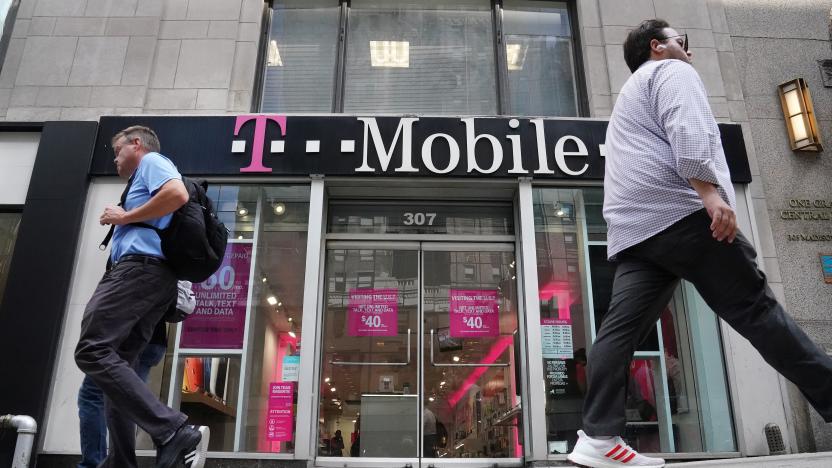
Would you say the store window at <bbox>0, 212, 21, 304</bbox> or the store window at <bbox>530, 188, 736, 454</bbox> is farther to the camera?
the store window at <bbox>0, 212, 21, 304</bbox>

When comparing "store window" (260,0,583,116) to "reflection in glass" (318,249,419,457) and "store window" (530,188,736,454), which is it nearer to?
"store window" (530,188,736,454)

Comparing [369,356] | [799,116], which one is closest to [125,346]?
[369,356]

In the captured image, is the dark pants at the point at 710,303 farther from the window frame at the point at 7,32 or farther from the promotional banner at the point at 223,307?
the window frame at the point at 7,32

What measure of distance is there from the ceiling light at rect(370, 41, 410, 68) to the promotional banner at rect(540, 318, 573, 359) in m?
3.32

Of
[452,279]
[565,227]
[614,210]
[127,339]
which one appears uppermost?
[565,227]

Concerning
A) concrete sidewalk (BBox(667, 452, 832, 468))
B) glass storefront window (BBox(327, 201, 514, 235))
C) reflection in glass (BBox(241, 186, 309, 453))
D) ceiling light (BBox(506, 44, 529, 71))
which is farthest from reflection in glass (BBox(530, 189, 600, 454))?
concrete sidewalk (BBox(667, 452, 832, 468))

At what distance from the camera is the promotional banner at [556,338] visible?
235 inches

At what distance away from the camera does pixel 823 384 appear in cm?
251

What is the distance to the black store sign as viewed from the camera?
20.5 feet

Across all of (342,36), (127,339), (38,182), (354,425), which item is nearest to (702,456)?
(354,425)

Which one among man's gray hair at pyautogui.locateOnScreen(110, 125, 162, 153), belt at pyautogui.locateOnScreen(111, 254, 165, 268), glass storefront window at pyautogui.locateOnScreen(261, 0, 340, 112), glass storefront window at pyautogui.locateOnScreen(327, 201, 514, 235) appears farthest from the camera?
glass storefront window at pyautogui.locateOnScreen(261, 0, 340, 112)

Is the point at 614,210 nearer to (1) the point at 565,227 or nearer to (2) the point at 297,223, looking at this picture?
(1) the point at 565,227

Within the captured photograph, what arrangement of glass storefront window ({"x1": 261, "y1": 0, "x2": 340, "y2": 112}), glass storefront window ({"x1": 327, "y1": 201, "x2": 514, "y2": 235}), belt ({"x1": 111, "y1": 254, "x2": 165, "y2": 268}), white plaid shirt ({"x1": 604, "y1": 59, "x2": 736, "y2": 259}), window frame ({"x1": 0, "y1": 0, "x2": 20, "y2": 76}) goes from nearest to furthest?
white plaid shirt ({"x1": 604, "y1": 59, "x2": 736, "y2": 259}) → belt ({"x1": 111, "y1": 254, "x2": 165, "y2": 268}) → window frame ({"x1": 0, "y1": 0, "x2": 20, "y2": 76}) → glass storefront window ({"x1": 327, "y1": 201, "x2": 514, "y2": 235}) → glass storefront window ({"x1": 261, "y1": 0, "x2": 340, "y2": 112})

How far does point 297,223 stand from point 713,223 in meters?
4.51
